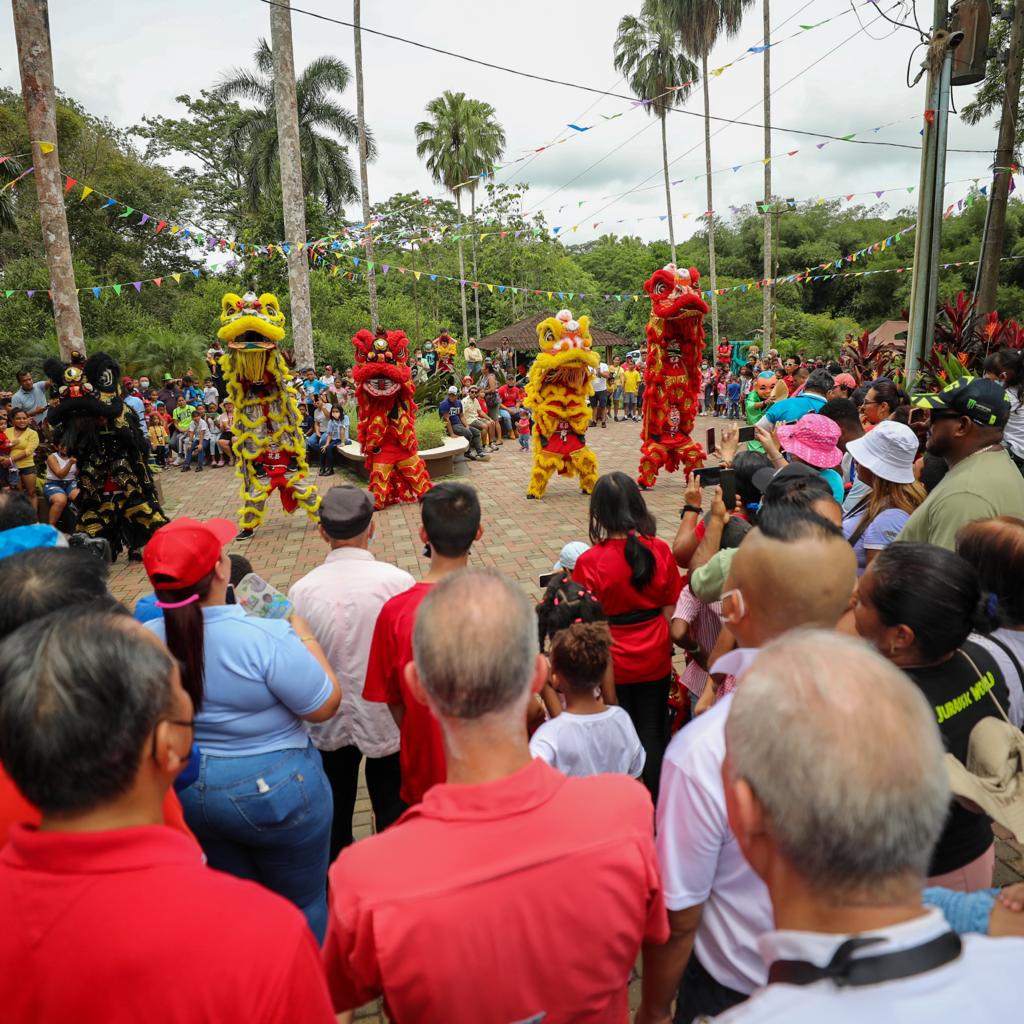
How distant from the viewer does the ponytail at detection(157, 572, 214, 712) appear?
75.9 inches

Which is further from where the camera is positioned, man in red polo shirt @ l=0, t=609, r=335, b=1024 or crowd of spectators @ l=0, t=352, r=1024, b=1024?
man in red polo shirt @ l=0, t=609, r=335, b=1024

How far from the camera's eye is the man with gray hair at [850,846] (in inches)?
30.9

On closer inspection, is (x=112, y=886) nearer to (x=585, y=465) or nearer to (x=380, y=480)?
(x=380, y=480)

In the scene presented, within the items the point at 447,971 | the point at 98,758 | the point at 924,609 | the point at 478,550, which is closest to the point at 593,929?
the point at 447,971

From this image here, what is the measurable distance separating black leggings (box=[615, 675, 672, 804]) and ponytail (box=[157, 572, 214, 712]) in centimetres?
180

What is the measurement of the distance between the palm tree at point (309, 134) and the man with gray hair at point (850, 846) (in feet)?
87.1

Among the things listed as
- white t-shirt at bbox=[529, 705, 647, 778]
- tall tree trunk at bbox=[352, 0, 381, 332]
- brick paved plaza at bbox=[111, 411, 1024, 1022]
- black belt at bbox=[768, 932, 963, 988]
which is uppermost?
tall tree trunk at bbox=[352, 0, 381, 332]

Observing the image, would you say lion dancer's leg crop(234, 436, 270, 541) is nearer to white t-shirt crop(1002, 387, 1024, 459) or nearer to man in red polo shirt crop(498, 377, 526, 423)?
white t-shirt crop(1002, 387, 1024, 459)

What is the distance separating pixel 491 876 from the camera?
1126 millimetres

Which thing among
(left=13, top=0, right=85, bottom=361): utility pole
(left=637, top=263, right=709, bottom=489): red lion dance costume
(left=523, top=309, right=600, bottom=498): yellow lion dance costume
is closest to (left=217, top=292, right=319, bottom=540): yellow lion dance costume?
(left=13, top=0, right=85, bottom=361): utility pole

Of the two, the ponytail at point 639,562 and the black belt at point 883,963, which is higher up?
the black belt at point 883,963

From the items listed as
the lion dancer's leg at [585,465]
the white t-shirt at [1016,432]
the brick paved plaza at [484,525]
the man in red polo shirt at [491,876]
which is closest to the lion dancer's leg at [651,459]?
the brick paved plaza at [484,525]

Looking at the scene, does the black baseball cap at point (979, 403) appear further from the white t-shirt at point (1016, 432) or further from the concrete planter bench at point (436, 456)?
the concrete planter bench at point (436, 456)

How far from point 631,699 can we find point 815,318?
1291 inches
